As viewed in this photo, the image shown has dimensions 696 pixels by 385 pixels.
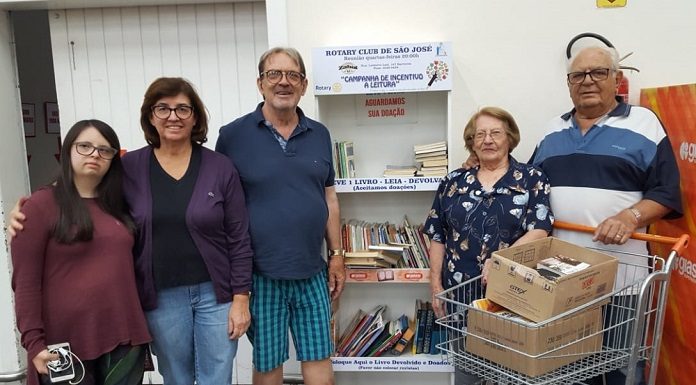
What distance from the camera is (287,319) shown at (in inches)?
86.5

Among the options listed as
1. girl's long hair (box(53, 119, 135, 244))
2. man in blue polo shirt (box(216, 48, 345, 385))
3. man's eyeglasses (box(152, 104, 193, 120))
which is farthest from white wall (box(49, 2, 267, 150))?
girl's long hair (box(53, 119, 135, 244))

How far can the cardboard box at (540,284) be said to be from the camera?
155 cm

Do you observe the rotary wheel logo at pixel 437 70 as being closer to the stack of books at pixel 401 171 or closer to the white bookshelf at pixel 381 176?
the white bookshelf at pixel 381 176

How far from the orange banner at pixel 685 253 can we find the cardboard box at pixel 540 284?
0.66 metres

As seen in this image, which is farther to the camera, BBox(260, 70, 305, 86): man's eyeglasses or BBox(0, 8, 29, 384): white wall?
BBox(0, 8, 29, 384): white wall

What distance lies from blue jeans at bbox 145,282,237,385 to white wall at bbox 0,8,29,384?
63.2 inches

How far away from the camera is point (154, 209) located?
1.79m

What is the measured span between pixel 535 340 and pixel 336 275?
1.08 metres

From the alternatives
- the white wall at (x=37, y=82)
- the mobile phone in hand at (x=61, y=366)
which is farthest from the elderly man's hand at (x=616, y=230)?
the white wall at (x=37, y=82)

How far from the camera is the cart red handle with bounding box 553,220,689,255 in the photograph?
1.70 m

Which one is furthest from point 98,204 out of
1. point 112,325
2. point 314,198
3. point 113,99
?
point 113,99

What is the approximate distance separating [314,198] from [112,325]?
0.90m

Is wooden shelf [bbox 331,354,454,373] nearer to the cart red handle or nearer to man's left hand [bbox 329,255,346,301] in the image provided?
man's left hand [bbox 329,255,346,301]

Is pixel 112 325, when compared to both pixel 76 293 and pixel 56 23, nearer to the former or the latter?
pixel 76 293
